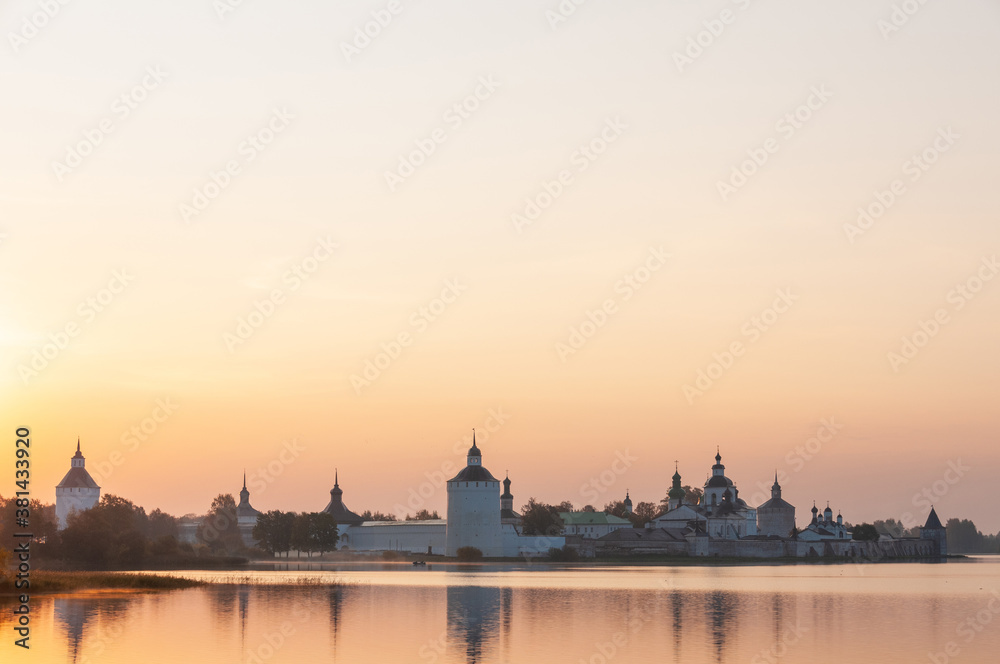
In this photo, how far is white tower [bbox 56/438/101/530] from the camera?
338 ft

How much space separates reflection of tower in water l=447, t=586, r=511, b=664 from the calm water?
0.05m

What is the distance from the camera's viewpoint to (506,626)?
3039cm

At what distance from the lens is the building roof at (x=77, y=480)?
340 feet

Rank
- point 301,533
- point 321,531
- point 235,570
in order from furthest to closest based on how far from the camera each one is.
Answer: point 321,531 → point 301,533 → point 235,570

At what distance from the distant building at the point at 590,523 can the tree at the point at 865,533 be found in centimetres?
2414

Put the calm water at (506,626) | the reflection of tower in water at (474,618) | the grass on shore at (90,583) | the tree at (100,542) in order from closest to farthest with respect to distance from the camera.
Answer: the calm water at (506,626)
the reflection of tower in water at (474,618)
the grass on shore at (90,583)
the tree at (100,542)

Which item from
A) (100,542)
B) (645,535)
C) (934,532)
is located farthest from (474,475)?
(934,532)

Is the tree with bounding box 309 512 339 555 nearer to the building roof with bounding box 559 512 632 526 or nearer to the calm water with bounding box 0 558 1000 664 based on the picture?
the calm water with bounding box 0 558 1000 664

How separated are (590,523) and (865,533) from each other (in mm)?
29837

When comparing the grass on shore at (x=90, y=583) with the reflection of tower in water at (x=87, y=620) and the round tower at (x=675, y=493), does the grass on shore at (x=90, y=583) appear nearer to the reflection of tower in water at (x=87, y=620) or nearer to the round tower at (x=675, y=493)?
the reflection of tower in water at (x=87, y=620)

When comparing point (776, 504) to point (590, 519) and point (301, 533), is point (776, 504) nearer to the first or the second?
point (590, 519)

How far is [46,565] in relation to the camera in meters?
53.3
